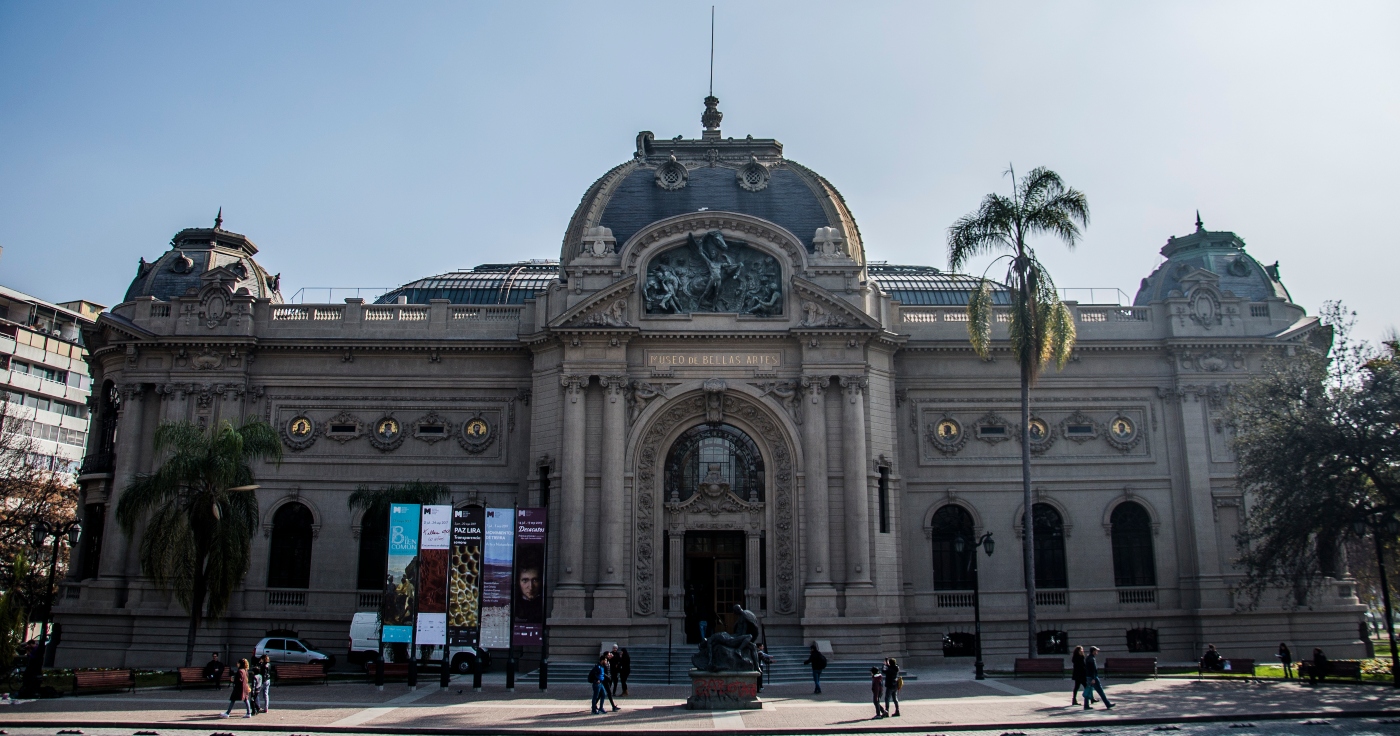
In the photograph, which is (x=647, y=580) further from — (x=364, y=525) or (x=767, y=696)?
(x=364, y=525)

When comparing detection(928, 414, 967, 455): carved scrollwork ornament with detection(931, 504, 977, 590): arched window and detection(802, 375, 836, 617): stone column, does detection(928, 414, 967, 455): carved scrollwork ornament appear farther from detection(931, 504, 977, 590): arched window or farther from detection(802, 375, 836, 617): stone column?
detection(802, 375, 836, 617): stone column

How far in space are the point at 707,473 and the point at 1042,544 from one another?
14178 mm

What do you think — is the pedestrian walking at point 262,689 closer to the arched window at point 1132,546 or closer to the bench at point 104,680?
the bench at point 104,680

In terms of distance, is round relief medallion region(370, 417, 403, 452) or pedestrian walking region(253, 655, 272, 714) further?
round relief medallion region(370, 417, 403, 452)

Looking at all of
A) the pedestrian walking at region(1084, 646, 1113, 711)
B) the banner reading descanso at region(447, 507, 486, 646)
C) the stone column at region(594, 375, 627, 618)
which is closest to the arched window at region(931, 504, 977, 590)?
the stone column at region(594, 375, 627, 618)

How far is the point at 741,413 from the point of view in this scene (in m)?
40.3

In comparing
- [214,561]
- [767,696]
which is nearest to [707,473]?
[767,696]

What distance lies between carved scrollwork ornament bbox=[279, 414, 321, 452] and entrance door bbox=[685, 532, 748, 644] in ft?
52.4

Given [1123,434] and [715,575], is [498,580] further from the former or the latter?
[1123,434]

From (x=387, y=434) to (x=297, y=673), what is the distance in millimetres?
12189

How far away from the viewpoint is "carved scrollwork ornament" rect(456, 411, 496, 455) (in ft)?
139

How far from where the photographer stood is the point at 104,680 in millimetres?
29656

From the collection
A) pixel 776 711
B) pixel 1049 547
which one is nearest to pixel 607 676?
pixel 776 711

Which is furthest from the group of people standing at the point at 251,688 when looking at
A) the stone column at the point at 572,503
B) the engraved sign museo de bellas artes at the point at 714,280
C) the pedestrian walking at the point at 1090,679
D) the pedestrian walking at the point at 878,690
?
the pedestrian walking at the point at 1090,679
